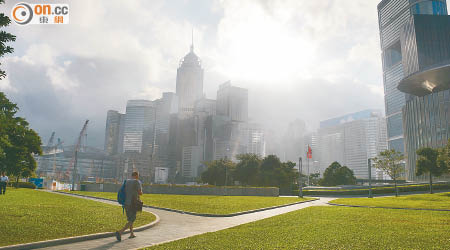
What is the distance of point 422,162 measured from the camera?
145ft

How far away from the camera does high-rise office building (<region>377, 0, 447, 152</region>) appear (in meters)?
175

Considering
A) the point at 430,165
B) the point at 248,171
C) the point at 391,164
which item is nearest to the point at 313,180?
the point at 248,171

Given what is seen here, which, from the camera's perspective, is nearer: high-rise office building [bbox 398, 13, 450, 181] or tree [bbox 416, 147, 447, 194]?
tree [bbox 416, 147, 447, 194]

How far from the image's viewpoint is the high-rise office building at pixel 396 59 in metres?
175

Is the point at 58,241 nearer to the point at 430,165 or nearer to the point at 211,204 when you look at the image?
the point at 211,204

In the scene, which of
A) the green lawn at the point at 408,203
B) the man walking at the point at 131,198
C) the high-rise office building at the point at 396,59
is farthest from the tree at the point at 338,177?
the high-rise office building at the point at 396,59

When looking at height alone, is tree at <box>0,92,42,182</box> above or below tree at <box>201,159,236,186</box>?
above

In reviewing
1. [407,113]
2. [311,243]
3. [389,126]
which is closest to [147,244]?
[311,243]

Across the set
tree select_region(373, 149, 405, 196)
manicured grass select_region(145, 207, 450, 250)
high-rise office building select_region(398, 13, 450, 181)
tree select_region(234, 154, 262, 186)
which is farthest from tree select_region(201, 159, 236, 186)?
manicured grass select_region(145, 207, 450, 250)

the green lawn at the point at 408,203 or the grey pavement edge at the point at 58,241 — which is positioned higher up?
the grey pavement edge at the point at 58,241

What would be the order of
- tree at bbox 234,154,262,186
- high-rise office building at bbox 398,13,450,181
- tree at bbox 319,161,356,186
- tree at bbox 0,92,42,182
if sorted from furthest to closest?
1. tree at bbox 319,161,356,186
2. high-rise office building at bbox 398,13,450,181
3. tree at bbox 234,154,262,186
4. tree at bbox 0,92,42,182

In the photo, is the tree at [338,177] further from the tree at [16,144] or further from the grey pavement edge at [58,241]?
the grey pavement edge at [58,241]

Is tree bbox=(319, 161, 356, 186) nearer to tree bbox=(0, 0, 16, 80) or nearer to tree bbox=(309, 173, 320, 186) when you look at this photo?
tree bbox=(309, 173, 320, 186)

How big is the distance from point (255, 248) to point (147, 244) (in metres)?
2.99
